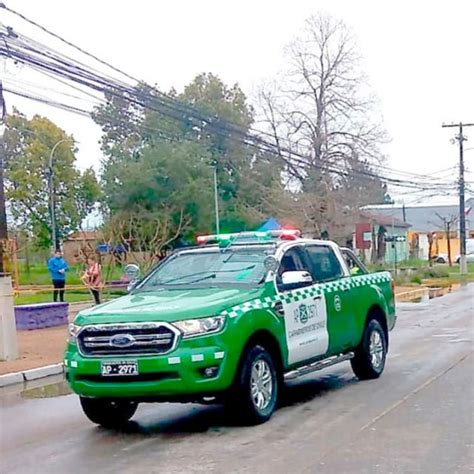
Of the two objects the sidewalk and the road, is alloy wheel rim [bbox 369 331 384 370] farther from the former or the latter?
the sidewalk

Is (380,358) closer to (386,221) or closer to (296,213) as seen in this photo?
(296,213)

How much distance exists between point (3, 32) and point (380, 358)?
843 centimetres

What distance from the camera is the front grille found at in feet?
26.6

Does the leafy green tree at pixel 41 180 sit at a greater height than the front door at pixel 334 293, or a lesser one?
greater

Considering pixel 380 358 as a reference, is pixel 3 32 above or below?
above

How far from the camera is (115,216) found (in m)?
42.2

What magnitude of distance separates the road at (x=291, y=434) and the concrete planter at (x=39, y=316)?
807 centimetres

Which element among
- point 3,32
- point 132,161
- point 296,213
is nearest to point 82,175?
point 132,161

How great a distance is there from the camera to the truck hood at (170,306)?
8.23 metres

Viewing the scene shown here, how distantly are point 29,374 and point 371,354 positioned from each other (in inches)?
204

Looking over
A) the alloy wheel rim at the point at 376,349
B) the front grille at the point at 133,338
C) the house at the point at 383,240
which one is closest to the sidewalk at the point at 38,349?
the alloy wheel rim at the point at 376,349

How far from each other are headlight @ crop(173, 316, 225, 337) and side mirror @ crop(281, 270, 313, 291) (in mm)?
1353

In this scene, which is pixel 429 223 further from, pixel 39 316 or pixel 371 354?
pixel 371 354

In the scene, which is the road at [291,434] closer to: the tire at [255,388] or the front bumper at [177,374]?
the tire at [255,388]
